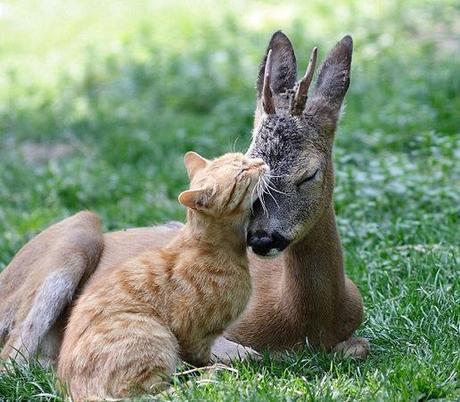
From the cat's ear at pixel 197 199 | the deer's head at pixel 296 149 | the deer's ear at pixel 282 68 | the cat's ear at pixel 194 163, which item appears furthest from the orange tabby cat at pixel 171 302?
the deer's ear at pixel 282 68

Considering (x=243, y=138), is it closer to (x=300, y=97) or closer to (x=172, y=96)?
(x=172, y=96)

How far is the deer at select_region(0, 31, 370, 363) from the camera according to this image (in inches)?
250

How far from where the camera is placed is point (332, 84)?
6.78 meters

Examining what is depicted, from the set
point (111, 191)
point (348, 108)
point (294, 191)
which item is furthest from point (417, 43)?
point (294, 191)

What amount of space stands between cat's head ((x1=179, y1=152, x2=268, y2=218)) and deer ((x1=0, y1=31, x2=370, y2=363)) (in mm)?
115

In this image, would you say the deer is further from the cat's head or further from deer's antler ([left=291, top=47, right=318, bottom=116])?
the cat's head

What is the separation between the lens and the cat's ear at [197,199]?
5.92m

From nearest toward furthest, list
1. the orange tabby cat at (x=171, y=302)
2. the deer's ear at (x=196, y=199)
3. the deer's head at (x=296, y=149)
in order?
the orange tabby cat at (x=171, y=302), the deer's ear at (x=196, y=199), the deer's head at (x=296, y=149)

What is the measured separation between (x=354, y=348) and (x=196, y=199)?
1.32m

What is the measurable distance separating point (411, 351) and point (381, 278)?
1453 mm


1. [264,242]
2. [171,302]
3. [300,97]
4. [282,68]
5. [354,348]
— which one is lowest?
[354,348]

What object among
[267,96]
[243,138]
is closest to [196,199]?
[267,96]

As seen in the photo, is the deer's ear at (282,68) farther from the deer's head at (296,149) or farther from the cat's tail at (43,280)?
the cat's tail at (43,280)

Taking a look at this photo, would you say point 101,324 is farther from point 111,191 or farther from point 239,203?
point 111,191
